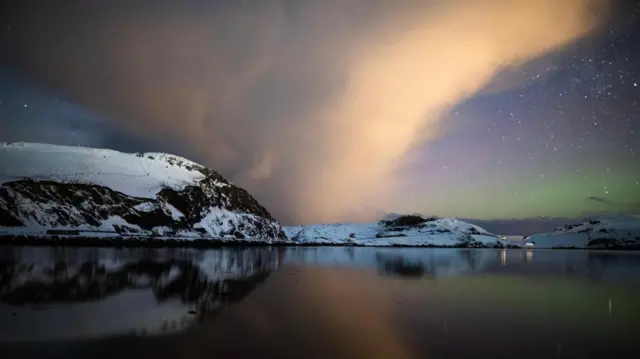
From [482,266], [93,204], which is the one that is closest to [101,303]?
[482,266]

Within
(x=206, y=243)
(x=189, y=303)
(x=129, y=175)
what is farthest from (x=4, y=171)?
(x=189, y=303)

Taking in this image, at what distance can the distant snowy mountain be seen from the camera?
424ft

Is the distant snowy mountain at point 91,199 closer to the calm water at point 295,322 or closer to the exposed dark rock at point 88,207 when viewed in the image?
the exposed dark rock at point 88,207

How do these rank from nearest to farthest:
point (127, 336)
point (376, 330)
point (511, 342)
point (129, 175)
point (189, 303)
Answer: point (127, 336), point (511, 342), point (376, 330), point (189, 303), point (129, 175)

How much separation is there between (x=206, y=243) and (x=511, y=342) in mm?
152468

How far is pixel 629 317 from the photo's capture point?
17844 mm

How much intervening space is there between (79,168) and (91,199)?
24421 mm

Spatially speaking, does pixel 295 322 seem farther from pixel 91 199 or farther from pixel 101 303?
pixel 91 199

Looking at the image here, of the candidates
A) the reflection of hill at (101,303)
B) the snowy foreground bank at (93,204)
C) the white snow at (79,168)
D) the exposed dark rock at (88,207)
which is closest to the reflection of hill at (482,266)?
the reflection of hill at (101,303)

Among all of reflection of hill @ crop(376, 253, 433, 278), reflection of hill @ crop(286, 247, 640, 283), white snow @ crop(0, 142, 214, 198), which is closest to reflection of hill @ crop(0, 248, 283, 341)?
reflection of hill @ crop(376, 253, 433, 278)

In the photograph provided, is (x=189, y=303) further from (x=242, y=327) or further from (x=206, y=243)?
(x=206, y=243)

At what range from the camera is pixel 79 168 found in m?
167

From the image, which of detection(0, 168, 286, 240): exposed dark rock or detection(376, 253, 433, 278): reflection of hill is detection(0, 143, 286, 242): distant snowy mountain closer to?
detection(0, 168, 286, 240): exposed dark rock

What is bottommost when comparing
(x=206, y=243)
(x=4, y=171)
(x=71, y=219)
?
(x=206, y=243)
